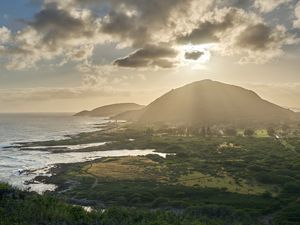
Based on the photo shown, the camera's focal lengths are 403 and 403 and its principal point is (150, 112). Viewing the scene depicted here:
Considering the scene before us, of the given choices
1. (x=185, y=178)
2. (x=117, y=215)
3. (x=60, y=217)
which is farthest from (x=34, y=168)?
(x=60, y=217)

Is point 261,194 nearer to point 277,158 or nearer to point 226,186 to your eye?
point 226,186

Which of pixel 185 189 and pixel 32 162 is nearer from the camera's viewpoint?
pixel 185 189

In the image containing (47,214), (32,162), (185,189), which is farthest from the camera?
(32,162)

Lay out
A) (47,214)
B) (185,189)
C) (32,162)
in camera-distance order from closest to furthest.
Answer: (47,214)
(185,189)
(32,162)

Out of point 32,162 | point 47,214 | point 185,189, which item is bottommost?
point 185,189

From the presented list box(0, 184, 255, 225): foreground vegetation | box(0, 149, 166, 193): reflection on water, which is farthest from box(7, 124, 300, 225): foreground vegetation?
box(0, 149, 166, 193): reflection on water

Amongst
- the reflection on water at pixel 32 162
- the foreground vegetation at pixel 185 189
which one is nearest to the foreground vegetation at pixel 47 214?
the foreground vegetation at pixel 185 189

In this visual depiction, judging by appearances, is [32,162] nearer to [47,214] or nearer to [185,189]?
[185,189]

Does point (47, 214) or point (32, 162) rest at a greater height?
point (47, 214)

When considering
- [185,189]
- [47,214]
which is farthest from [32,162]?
[47,214]

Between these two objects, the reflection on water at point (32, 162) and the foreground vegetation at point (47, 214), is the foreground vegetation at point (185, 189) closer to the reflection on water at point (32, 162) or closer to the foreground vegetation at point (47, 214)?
the foreground vegetation at point (47, 214)
